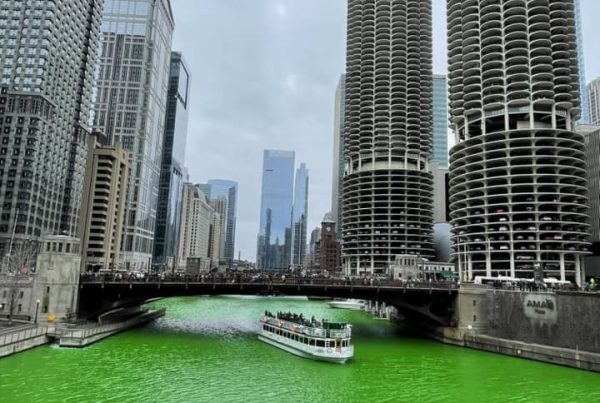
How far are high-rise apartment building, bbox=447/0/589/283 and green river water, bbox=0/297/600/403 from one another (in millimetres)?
74507

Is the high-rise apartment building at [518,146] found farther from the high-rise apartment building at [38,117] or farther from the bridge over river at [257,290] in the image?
the high-rise apartment building at [38,117]

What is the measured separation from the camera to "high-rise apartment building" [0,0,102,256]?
14250cm

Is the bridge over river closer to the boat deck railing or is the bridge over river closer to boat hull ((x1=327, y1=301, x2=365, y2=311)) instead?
the boat deck railing

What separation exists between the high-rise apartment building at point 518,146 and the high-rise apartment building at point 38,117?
12019cm

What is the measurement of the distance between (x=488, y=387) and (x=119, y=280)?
172 ft

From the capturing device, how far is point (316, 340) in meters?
57.1

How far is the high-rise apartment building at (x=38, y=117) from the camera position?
A: 142500 millimetres

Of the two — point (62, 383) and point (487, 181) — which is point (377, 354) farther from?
point (487, 181)

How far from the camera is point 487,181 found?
5295 inches

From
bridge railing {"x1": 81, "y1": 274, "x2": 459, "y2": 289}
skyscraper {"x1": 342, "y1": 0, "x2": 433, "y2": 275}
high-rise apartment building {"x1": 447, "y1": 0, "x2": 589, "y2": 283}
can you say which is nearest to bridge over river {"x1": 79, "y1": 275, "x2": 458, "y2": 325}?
bridge railing {"x1": 81, "y1": 274, "x2": 459, "y2": 289}

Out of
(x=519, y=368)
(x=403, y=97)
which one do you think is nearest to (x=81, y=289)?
(x=519, y=368)

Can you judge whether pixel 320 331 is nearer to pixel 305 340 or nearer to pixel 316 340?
pixel 316 340

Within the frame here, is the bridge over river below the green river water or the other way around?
the other way around

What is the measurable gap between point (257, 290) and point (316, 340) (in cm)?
2058
